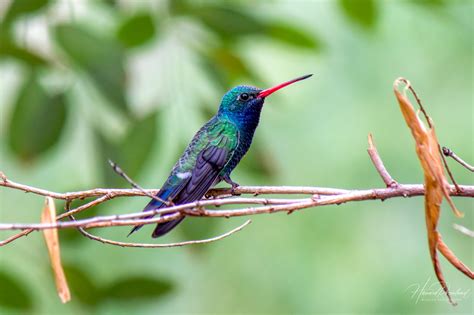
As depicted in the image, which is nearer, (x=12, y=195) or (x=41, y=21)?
(x=41, y=21)

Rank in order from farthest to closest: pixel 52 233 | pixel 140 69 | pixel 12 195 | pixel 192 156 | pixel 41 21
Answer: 1. pixel 12 195
2. pixel 140 69
3. pixel 41 21
4. pixel 192 156
5. pixel 52 233

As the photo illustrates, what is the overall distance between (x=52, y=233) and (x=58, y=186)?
3.08m

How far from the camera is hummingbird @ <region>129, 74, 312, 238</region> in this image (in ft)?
6.93

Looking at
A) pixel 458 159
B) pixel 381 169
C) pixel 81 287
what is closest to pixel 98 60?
pixel 81 287

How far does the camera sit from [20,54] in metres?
2.58

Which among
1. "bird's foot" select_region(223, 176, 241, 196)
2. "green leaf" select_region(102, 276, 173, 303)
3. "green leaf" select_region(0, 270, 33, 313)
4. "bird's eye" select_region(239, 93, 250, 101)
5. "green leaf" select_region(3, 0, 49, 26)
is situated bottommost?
"green leaf" select_region(102, 276, 173, 303)

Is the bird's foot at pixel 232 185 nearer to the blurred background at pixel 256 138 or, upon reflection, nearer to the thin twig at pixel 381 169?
the blurred background at pixel 256 138

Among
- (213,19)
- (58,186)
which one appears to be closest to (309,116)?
(58,186)

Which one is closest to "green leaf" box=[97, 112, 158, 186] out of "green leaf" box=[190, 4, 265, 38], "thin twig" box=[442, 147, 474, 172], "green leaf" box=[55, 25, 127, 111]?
"green leaf" box=[55, 25, 127, 111]

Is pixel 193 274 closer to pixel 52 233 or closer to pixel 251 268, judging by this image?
pixel 251 268

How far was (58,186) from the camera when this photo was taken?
170 inches

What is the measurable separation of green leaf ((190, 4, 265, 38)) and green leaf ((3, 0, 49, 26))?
60 cm

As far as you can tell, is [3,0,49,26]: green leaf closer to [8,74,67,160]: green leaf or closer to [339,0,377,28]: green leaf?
[8,74,67,160]: green leaf

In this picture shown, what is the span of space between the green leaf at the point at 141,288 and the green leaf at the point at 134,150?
36 cm
